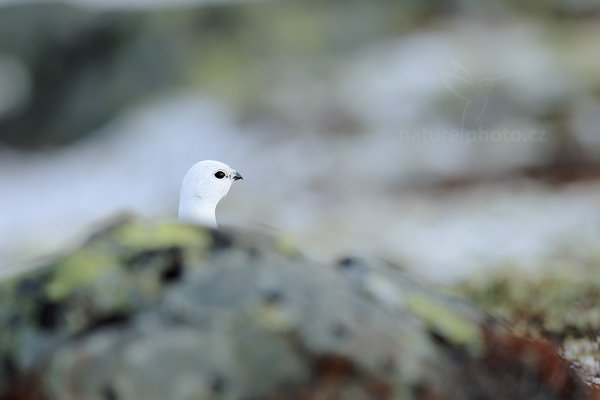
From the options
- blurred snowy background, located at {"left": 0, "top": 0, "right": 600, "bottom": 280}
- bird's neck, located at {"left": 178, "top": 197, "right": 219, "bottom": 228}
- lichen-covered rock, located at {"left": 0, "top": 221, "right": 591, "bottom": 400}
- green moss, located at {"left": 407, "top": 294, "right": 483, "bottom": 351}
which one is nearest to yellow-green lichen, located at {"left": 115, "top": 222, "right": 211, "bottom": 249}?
lichen-covered rock, located at {"left": 0, "top": 221, "right": 591, "bottom": 400}

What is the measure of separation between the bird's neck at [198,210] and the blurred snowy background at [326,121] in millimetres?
8854

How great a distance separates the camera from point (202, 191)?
7262 millimetres

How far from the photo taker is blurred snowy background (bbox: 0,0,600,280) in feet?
79.1

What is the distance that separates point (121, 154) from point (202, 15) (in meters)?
10.4

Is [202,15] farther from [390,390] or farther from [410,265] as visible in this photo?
[390,390]

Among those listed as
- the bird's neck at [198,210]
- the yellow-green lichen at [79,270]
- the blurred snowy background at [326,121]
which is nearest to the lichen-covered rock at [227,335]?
the yellow-green lichen at [79,270]

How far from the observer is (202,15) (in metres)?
44.7

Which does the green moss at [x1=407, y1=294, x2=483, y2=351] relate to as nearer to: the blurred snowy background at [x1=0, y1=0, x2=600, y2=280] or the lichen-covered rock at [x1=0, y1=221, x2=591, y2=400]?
the lichen-covered rock at [x1=0, y1=221, x2=591, y2=400]

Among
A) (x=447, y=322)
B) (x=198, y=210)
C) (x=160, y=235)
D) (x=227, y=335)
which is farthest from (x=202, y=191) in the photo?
(x=447, y=322)

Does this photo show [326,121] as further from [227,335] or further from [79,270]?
[227,335]

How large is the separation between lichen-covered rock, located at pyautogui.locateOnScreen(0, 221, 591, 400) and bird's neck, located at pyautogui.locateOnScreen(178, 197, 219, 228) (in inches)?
37.7

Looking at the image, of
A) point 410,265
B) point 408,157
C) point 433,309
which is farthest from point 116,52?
point 433,309

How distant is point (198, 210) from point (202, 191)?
0.49ft

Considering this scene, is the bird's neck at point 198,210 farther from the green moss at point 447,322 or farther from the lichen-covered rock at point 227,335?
the green moss at point 447,322
